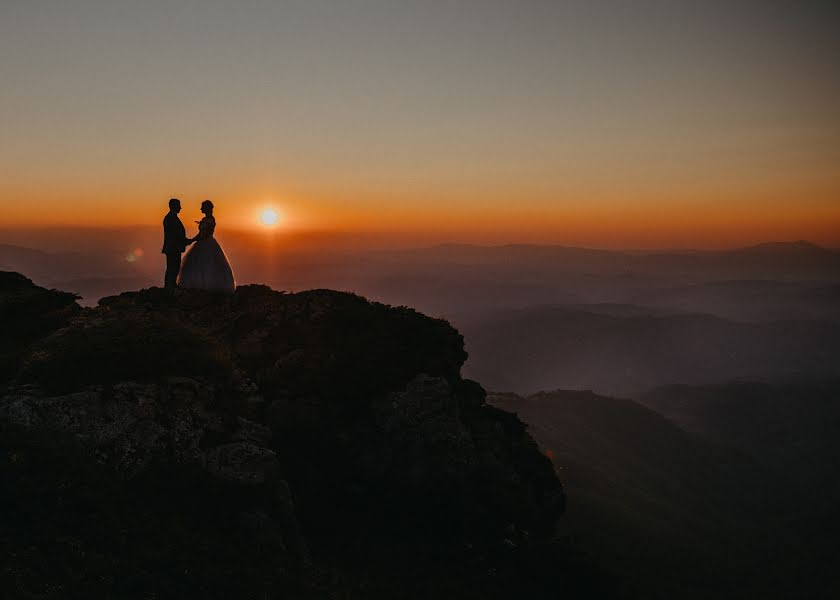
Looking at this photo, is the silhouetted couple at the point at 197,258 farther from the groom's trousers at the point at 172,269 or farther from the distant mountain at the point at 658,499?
the distant mountain at the point at 658,499

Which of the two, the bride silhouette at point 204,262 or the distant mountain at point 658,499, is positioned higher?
the bride silhouette at point 204,262

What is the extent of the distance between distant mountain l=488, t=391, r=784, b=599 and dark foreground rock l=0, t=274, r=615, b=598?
52.9m

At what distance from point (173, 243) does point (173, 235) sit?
0.35 m

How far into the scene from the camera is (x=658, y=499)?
371 ft

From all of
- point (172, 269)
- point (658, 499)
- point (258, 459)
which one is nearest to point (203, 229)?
point (172, 269)

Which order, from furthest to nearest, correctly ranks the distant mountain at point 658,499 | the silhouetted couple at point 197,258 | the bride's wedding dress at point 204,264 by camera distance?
the distant mountain at point 658,499, the bride's wedding dress at point 204,264, the silhouetted couple at point 197,258

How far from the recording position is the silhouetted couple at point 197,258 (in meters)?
21.4

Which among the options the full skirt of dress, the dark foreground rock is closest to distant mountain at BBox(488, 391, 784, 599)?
the dark foreground rock

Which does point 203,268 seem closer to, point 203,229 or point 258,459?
point 203,229

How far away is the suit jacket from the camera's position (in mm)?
21016

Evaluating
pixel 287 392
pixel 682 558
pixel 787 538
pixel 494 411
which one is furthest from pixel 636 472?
pixel 287 392

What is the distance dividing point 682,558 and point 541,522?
74.2 metres

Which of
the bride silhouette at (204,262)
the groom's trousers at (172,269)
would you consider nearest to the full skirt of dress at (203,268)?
the bride silhouette at (204,262)

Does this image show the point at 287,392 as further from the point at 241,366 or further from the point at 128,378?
the point at 128,378
